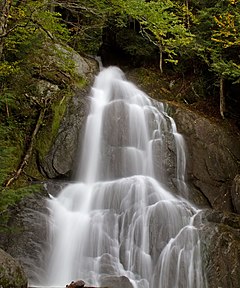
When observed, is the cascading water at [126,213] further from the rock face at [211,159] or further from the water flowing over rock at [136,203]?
the rock face at [211,159]

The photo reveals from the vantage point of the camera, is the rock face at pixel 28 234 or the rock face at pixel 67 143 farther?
the rock face at pixel 67 143

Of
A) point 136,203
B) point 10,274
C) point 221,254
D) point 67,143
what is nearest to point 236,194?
point 221,254

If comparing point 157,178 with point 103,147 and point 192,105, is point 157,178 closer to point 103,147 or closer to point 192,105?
point 103,147

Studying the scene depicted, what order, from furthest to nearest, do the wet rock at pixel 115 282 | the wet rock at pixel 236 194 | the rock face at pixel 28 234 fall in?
the wet rock at pixel 236 194 → the rock face at pixel 28 234 → the wet rock at pixel 115 282

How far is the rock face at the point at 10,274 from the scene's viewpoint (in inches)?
178

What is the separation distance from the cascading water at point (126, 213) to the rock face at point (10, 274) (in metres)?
1.43

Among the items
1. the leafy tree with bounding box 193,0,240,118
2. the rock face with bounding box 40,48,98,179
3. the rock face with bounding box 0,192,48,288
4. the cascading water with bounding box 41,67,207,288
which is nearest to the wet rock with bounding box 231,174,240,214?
the cascading water with bounding box 41,67,207,288

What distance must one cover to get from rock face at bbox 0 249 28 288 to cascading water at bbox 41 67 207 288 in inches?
56.2

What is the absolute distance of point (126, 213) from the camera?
24.1ft

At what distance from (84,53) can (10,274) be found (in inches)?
471

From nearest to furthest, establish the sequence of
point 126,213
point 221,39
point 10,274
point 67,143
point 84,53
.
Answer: point 10,274 < point 126,213 < point 67,143 < point 221,39 < point 84,53

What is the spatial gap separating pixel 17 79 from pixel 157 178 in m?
4.50

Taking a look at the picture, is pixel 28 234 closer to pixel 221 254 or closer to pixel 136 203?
Answer: pixel 136 203

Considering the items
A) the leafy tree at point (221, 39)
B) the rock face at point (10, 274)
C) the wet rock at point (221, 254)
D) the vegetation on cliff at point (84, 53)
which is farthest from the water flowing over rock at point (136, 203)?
the leafy tree at point (221, 39)
